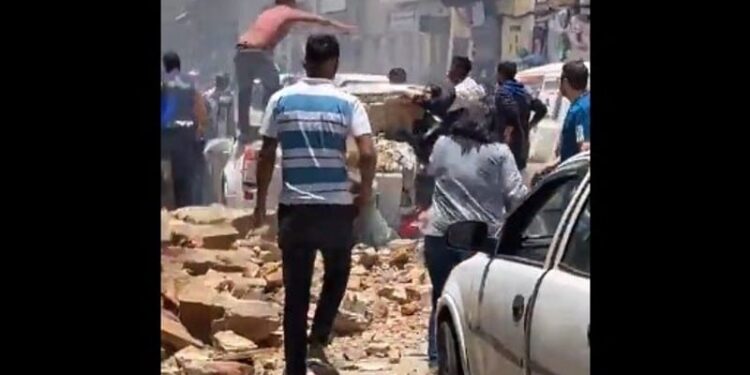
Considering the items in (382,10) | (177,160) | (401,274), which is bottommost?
(401,274)

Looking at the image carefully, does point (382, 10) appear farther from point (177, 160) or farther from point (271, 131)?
point (271, 131)

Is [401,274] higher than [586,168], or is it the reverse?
[586,168]

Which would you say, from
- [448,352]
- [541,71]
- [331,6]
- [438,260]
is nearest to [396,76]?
[331,6]

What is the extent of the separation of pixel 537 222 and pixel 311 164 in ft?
4.38

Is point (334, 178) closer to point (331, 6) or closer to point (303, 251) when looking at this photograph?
point (303, 251)

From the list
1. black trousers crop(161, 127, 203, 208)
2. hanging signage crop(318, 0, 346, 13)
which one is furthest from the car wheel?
hanging signage crop(318, 0, 346, 13)

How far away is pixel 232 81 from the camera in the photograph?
11539 millimetres

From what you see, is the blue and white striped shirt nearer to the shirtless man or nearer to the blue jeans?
the blue jeans

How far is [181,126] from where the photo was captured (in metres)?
9.80

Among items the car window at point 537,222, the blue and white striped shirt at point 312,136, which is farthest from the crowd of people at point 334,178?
the car window at point 537,222
